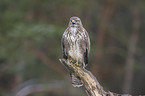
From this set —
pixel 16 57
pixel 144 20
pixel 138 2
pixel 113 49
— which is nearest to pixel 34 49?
pixel 16 57

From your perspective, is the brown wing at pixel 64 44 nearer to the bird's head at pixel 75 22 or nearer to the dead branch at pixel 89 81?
the bird's head at pixel 75 22

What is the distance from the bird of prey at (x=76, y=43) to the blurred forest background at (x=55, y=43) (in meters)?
4.55

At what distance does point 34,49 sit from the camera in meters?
9.71

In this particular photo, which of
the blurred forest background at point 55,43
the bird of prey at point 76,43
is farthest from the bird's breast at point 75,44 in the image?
the blurred forest background at point 55,43

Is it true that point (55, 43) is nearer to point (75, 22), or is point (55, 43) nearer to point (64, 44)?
point (64, 44)

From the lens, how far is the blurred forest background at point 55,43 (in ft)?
27.2

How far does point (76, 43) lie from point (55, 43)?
27.7 ft

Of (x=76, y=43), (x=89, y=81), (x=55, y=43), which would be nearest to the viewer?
(x=89, y=81)

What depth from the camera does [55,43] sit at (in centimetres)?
1105

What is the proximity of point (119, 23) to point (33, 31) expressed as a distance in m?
8.59

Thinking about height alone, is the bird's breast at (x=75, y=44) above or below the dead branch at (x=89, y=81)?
above

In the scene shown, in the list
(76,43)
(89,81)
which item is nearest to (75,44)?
(76,43)

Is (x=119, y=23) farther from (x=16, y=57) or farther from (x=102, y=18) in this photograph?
(x=16, y=57)

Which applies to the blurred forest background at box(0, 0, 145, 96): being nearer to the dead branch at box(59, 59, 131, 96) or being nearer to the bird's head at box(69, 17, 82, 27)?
the bird's head at box(69, 17, 82, 27)
